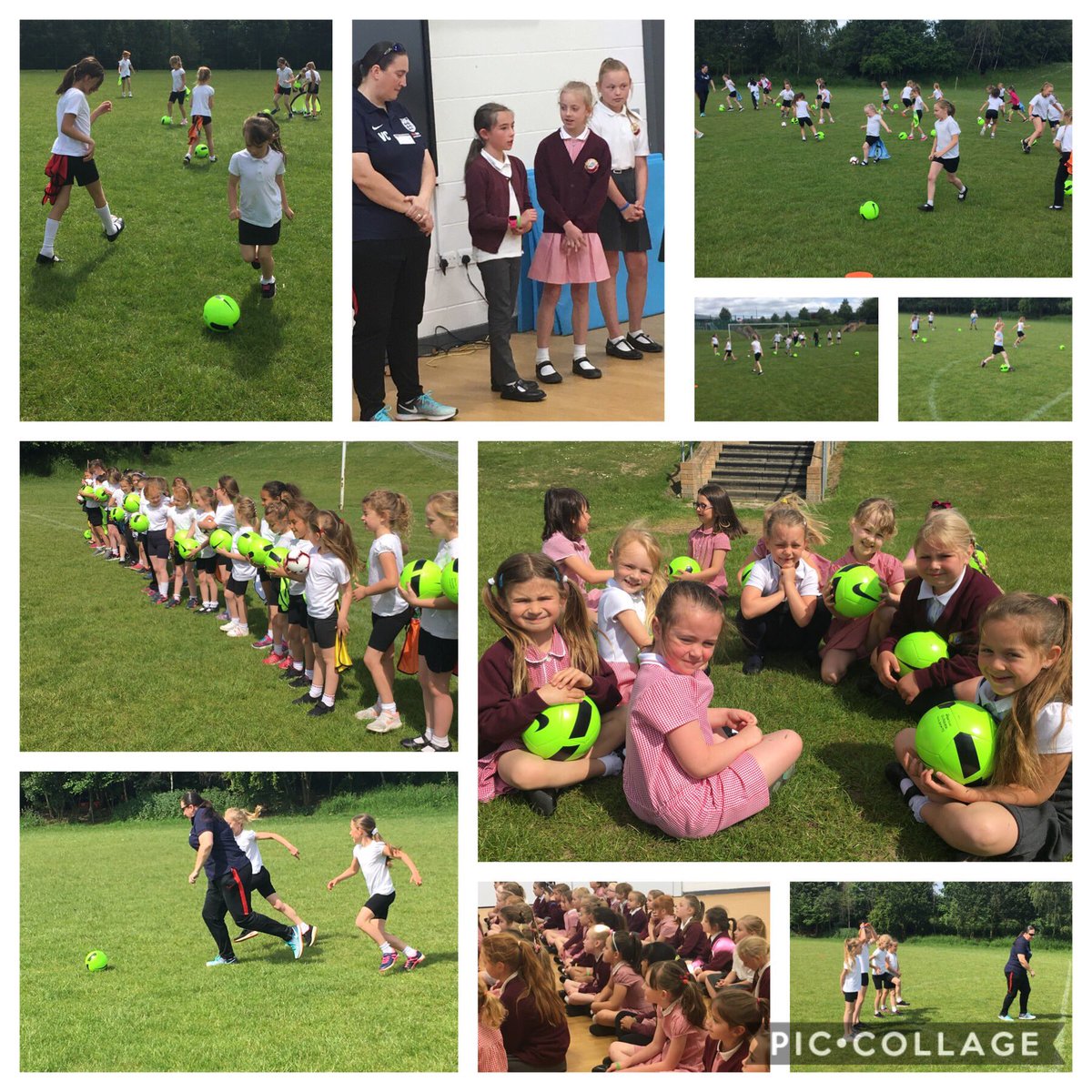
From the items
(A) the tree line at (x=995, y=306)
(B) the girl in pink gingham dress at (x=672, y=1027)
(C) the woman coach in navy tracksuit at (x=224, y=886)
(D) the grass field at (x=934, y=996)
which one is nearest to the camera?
(B) the girl in pink gingham dress at (x=672, y=1027)

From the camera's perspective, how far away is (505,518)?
638cm

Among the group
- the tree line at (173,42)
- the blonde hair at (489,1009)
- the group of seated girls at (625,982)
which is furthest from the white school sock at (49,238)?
the blonde hair at (489,1009)

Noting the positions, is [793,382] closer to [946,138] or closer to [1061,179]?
[946,138]

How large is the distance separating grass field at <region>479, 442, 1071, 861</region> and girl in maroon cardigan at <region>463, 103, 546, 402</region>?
0.51 meters

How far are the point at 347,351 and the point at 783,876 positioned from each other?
343cm

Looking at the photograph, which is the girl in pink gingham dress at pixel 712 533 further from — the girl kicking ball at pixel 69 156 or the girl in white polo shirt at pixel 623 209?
the girl kicking ball at pixel 69 156

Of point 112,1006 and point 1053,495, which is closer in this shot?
point 112,1006

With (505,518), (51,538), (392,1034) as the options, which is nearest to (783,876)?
(392,1034)

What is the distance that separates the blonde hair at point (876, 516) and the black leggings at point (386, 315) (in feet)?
8.31

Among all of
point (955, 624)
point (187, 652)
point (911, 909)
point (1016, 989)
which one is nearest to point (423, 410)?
point (187, 652)

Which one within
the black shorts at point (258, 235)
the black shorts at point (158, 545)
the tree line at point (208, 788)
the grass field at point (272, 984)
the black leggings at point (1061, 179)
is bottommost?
the grass field at point (272, 984)

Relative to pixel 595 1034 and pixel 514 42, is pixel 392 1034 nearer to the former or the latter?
pixel 595 1034

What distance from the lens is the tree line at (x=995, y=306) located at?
574cm

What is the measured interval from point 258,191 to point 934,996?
5875mm
